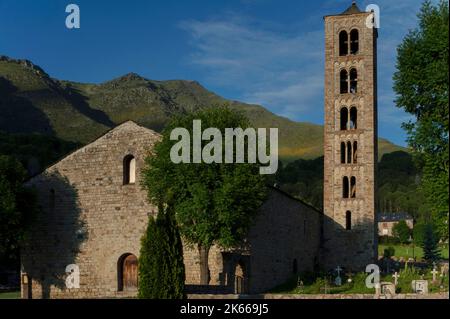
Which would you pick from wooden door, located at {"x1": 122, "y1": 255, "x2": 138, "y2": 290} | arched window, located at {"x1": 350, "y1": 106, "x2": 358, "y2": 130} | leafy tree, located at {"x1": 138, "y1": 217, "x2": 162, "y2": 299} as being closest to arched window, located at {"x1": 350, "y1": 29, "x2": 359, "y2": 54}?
arched window, located at {"x1": 350, "y1": 106, "x2": 358, "y2": 130}

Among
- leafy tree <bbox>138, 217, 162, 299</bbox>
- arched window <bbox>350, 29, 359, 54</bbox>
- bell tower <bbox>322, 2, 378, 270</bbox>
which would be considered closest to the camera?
leafy tree <bbox>138, 217, 162, 299</bbox>

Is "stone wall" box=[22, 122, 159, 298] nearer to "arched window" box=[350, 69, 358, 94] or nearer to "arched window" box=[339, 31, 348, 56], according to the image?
"arched window" box=[350, 69, 358, 94]

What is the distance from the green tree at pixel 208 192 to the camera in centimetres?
3950

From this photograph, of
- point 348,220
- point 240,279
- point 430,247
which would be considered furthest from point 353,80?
point 430,247

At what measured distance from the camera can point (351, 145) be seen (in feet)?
193

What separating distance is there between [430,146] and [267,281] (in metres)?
21.1

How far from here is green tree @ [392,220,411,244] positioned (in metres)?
127

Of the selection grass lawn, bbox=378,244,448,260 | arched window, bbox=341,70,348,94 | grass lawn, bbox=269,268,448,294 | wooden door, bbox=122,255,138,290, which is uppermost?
arched window, bbox=341,70,348,94

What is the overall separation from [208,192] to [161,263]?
1170 centimetres

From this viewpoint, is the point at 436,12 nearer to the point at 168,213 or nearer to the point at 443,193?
the point at 443,193

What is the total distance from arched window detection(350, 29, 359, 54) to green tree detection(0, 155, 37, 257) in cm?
2918

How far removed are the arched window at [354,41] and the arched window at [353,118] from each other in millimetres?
4864

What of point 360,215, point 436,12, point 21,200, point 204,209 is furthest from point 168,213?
point 360,215

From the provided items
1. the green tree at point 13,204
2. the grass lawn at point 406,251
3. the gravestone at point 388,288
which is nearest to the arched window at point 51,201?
the green tree at point 13,204
